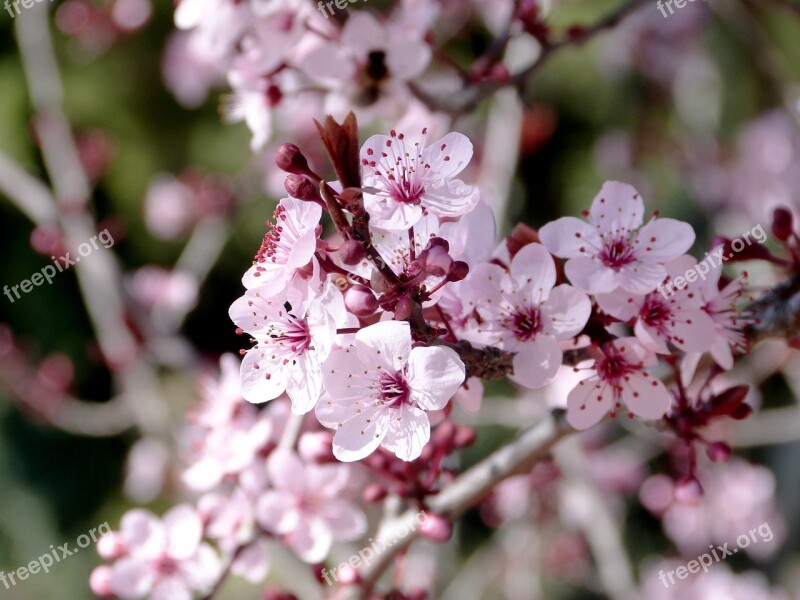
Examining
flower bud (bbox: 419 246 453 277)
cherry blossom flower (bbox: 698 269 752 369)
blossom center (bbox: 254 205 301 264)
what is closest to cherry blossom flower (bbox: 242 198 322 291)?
blossom center (bbox: 254 205 301 264)

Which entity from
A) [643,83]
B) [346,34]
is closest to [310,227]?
[346,34]

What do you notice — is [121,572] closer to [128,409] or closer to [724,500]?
[128,409]

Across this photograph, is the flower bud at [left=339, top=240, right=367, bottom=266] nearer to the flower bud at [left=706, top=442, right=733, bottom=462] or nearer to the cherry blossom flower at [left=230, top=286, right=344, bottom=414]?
the cherry blossom flower at [left=230, top=286, right=344, bottom=414]

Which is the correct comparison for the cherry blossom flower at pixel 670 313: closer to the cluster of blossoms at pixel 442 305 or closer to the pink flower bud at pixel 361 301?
the cluster of blossoms at pixel 442 305

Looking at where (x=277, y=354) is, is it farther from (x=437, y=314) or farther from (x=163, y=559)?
(x=163, y=559)

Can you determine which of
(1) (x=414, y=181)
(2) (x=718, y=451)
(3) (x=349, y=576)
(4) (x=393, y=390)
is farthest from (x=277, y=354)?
(2) (x=718, y=451)
